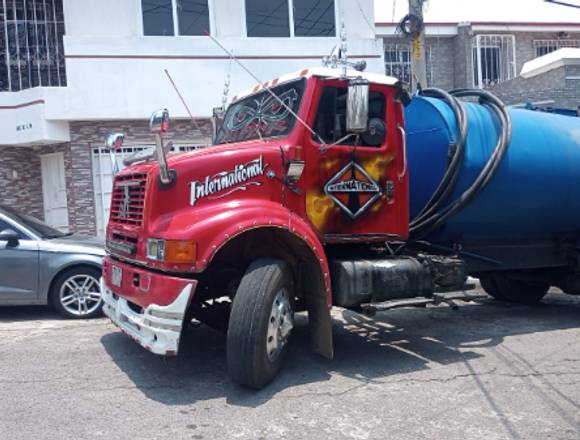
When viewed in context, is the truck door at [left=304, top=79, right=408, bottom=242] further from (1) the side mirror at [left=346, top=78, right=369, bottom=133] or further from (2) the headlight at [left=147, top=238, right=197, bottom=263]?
(2) the headlight at [left=147, top=238, right=197, bottom=263]

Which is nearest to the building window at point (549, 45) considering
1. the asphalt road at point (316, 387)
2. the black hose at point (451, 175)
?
the asphalt road at point (316, 387)

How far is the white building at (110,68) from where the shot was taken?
488 inches

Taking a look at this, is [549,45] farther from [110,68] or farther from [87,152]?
[87,152]

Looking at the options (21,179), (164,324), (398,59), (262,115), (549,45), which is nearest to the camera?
(164,324)

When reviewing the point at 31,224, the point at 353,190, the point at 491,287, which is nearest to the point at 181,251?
the point at 353,190

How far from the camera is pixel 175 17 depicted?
13.1 metres

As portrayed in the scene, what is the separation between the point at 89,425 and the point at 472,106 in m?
4.96

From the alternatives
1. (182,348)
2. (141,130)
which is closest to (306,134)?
(182,348)

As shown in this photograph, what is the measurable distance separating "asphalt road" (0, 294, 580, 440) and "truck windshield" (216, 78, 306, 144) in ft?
6.88

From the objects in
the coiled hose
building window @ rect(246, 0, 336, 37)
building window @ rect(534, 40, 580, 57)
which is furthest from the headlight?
building window @ rect(534, 40, 580, 57)

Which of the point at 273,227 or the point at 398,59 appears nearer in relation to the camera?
the point at 273,227

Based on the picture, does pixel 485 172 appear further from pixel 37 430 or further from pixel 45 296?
pixel 45 296

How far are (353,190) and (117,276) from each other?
218 centimetres

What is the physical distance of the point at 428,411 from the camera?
4.57 m
